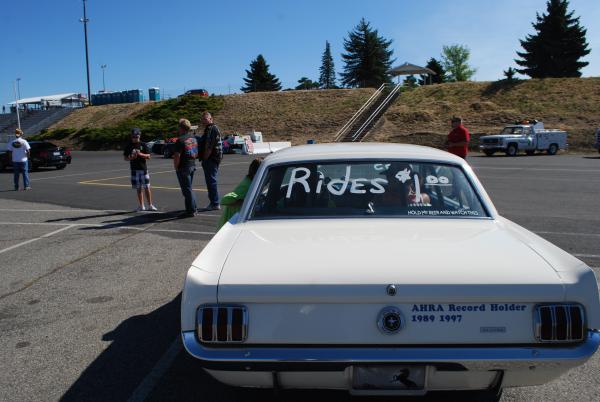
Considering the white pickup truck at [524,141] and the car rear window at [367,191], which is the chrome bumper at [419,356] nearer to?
the car rear window at [367,191]

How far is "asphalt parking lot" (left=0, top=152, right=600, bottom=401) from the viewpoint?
3.44 meters

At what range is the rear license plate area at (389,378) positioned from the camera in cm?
249

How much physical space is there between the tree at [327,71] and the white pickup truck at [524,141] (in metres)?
87.2

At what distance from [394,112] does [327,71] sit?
7338 cm

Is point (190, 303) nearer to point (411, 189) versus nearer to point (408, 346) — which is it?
point (408, 346)

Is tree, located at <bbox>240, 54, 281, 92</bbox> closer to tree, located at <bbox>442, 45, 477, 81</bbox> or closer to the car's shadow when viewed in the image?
tree, located at <bbox>442, 45, 477, 81</bbox>

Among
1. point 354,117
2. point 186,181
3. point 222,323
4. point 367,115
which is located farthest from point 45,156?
point 367,115

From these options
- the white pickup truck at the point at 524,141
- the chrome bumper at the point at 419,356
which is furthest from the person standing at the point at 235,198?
the white pickup truck at the point at 524,141

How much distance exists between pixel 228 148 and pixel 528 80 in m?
29.9

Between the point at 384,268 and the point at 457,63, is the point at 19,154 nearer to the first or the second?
the point at 384,268

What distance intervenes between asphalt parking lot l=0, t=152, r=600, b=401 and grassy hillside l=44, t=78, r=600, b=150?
29907mm

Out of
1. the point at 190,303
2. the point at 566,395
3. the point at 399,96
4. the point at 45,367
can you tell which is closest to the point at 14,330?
the point at 45,367

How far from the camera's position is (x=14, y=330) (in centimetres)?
453

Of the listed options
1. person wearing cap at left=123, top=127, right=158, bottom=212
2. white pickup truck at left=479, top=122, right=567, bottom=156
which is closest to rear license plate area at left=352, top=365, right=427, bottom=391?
person wearing cap at left=123, top=127, right=158, bottom=212
